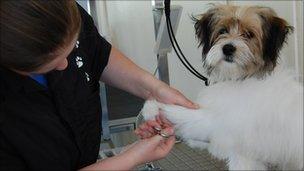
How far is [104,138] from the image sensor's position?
210 centimetres

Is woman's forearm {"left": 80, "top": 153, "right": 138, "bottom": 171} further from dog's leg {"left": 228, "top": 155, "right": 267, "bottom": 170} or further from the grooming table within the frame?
the grooming table

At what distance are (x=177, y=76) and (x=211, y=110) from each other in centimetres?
175

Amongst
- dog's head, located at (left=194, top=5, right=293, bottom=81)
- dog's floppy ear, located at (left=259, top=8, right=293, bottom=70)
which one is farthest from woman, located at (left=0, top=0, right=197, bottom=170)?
dog's floppy ear, located at (left=259, top=8, right=293, bottom=70)

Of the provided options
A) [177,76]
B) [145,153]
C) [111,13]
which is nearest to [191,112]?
[145,153]

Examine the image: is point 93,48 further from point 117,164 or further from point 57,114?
point 117,164

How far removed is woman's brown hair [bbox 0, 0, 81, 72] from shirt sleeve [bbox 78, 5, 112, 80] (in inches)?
15.2

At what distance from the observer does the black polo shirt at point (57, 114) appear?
932 millimetres

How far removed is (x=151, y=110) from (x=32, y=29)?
0.53 m

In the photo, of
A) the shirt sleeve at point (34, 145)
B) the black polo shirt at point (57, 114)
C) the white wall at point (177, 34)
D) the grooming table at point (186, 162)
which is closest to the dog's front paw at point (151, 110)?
the black polo shirt at point (57, 114)

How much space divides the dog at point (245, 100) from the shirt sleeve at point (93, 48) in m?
0.19

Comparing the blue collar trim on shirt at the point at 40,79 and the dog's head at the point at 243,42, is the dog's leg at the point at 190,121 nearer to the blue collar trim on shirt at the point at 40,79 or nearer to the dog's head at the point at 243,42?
the dog's head at the point at 243,42

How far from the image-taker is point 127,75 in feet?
4.19

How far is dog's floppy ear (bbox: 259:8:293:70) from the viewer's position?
3.97 ft

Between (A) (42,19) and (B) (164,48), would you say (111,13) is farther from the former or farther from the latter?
(A) (42,19)
